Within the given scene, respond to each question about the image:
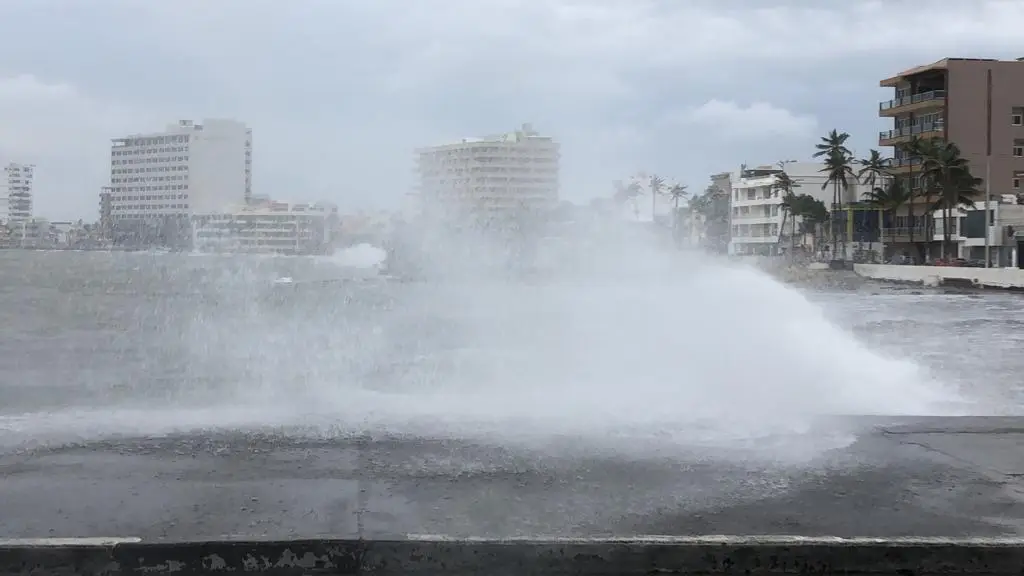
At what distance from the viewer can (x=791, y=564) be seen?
4.82 meters

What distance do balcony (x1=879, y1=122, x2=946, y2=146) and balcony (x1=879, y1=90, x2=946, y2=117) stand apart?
4.66 feet

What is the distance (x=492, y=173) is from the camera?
54.0 ft

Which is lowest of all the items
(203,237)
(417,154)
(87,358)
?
(87,358)

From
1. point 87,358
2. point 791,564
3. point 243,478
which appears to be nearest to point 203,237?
point 87,358

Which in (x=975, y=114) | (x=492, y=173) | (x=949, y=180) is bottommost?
(x=492, y=173)

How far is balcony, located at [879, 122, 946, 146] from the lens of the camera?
7900 centimetres

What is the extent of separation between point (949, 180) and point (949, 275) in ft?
41.1

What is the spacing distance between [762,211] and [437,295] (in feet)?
265

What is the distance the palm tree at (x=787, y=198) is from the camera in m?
100

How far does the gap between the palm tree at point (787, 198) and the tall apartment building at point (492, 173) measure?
279ft

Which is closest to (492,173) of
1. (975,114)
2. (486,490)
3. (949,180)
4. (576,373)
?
(576,373)

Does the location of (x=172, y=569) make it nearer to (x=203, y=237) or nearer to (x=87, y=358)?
(x=203, y=237)

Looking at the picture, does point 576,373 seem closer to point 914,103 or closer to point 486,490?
point 486,490

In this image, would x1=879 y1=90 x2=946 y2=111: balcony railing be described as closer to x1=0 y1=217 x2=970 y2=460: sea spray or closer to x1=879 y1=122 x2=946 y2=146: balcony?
x1=879 y1=122 x2=946 y2=146: balcony
